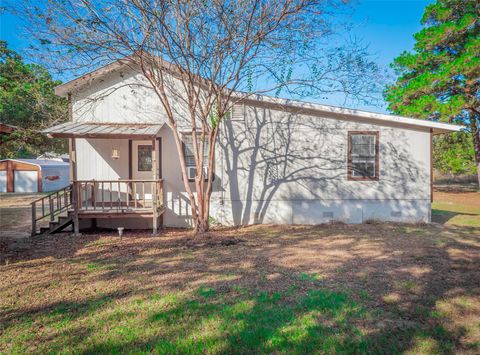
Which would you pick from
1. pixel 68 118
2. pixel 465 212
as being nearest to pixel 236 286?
pixel 68 118

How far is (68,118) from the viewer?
9.20 metres

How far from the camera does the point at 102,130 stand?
7730 mm

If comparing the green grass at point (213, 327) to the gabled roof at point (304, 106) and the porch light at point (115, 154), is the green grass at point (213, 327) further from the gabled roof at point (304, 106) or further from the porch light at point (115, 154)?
the gabled roof at point (304, 106)

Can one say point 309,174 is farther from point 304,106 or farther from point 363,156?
point 304,106

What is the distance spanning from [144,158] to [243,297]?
6585mm

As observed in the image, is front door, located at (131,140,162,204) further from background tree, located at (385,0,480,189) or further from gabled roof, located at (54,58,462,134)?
background tree, located at (385,0,480,189)

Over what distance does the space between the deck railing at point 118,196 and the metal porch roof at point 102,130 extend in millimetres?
1223

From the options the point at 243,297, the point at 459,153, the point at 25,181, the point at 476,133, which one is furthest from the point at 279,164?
the point at 25,181

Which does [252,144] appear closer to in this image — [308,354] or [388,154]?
[388,154]

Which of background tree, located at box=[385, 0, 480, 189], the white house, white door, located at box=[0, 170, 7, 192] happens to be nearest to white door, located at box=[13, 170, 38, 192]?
white door, located at box=[0, 170, 7, 192]

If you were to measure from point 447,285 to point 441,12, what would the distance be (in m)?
15.3

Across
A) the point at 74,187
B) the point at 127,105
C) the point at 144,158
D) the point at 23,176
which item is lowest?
the point at 74,187

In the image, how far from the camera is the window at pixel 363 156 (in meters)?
9.04

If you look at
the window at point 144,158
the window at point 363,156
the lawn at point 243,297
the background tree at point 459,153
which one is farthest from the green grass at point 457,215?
the window at point 144,158
